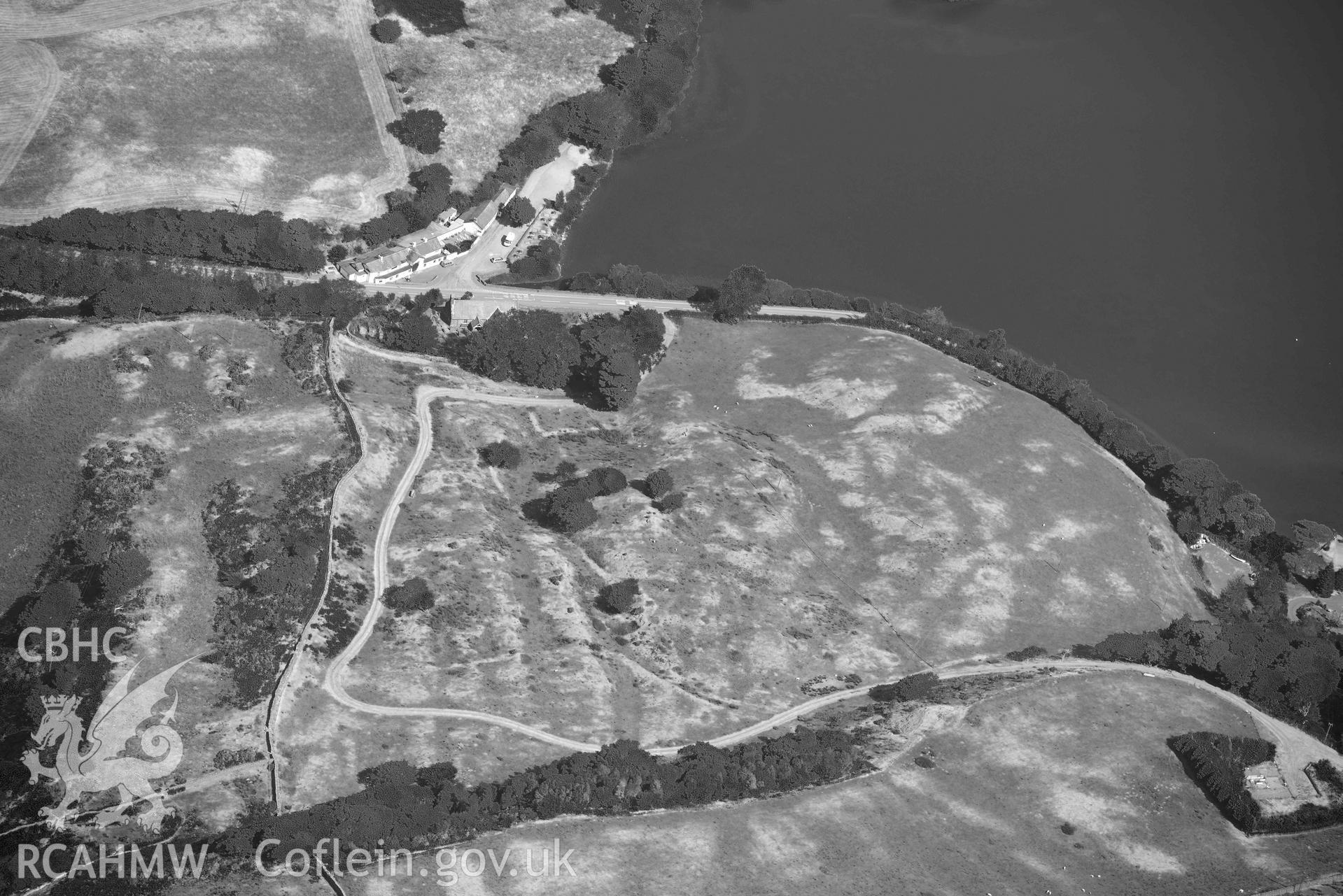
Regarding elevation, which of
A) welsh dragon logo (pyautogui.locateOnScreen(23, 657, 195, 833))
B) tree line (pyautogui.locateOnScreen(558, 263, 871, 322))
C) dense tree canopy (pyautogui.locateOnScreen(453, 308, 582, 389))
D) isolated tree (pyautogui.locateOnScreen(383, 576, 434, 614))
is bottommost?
welsh dragon logo (pyautogui.locateOnScreen(23, 657, 195, 833))

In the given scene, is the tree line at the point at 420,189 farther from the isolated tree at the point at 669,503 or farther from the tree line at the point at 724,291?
the isolated tree at the point at 669,503

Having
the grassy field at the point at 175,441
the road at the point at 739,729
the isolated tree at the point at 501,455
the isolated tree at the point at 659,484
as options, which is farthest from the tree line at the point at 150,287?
the isolated tree at the point at 659,484

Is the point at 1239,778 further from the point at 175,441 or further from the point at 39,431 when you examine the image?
the point at 39,431

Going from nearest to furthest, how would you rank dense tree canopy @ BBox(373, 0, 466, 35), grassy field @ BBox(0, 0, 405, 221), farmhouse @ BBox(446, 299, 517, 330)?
farmhouse @ BBox(446, 299, 517, 330), grassy field @ BBox(0, 0, 405, 221), dense tree canopy @ BBox(373, 0, 466, 35)

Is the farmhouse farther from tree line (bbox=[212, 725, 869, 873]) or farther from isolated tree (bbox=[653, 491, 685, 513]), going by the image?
tree line (bbox=[212, 725, 869, 873])

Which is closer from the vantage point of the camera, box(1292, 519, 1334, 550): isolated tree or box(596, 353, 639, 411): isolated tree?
box(596, 353, 639, 411): isolated tree

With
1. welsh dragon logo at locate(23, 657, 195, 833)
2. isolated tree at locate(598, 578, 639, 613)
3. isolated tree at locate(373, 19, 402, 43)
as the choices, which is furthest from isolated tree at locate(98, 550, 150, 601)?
isolated tree at locate(373, 19, 402, 43)
